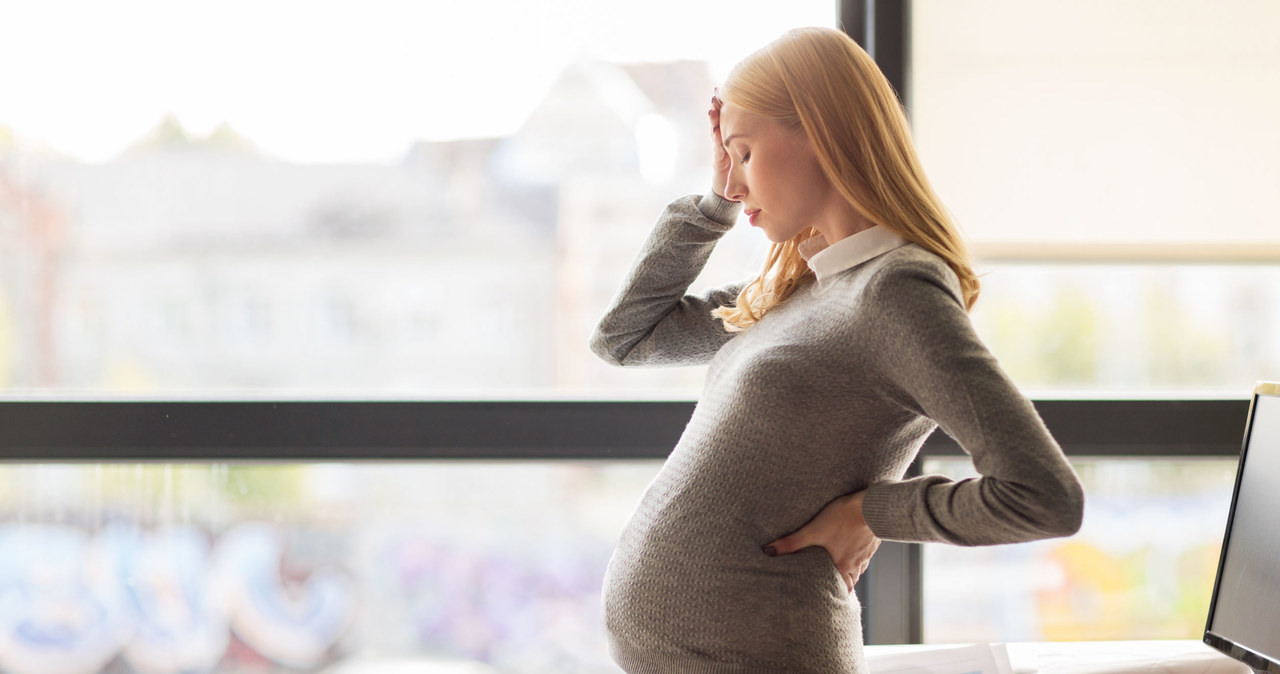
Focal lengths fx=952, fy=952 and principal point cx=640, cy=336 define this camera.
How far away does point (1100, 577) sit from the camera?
1.88 metres

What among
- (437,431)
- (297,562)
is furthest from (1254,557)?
(297,562)

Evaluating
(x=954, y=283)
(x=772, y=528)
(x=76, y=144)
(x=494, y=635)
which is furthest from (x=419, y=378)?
(x=954, y=283)

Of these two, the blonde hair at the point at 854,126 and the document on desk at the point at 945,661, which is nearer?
the blonde hair at the point at 854,126

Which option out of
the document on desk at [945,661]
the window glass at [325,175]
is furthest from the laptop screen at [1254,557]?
the window glass at [325,175]

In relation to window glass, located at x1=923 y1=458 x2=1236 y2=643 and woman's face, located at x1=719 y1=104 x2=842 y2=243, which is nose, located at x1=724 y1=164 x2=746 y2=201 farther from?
window glass, located at x1=923 y1=458 x2=1236 y2=643

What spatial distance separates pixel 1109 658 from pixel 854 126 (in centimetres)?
92

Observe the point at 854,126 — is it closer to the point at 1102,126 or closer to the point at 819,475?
the point at 819,475

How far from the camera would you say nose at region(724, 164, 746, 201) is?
116 centimetres

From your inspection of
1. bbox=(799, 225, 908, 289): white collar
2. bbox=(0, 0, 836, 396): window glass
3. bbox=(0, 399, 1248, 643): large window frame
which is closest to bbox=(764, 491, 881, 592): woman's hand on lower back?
bbox=(799, 225, 908, 289): white collar

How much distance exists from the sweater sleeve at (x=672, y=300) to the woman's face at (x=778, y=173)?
163 millimetres

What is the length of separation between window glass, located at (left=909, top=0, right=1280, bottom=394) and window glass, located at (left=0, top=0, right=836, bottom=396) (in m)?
0.40

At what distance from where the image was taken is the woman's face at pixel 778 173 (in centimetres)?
108

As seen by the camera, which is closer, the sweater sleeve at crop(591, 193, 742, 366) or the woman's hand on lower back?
the woman's hand on lower back

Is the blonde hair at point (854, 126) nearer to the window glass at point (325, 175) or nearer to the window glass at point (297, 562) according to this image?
the window glass at point (325, 175)
